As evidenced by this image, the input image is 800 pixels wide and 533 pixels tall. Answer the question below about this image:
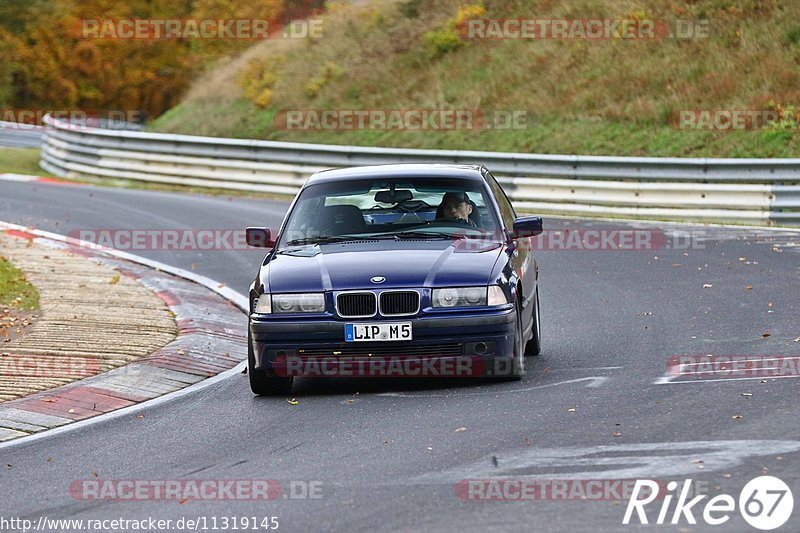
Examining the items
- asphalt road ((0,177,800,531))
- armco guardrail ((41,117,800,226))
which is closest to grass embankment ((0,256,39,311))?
asphalt road ((0,177,800,531))

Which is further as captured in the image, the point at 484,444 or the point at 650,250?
the point at 650,250

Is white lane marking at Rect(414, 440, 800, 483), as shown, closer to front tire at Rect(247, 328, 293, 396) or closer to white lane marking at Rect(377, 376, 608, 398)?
white lane marking at Rect(377, 376, 608, 398)

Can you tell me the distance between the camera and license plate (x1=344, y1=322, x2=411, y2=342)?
909 cm

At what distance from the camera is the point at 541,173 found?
77.3 ft

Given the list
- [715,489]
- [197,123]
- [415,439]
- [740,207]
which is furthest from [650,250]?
[197,123]

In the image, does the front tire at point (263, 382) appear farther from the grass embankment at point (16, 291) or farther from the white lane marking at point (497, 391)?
the grass embankment at point (16, 291)

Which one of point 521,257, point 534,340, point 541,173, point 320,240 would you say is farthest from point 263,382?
point 541,173

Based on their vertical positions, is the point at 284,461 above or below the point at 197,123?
below

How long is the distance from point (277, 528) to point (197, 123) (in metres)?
32.3

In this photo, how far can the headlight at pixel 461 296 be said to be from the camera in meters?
9.16

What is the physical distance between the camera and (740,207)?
20.8m

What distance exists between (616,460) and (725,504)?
3.27ft

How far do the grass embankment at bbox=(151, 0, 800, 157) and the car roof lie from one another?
1502 cm

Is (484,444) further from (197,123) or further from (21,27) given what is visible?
(21,27)
